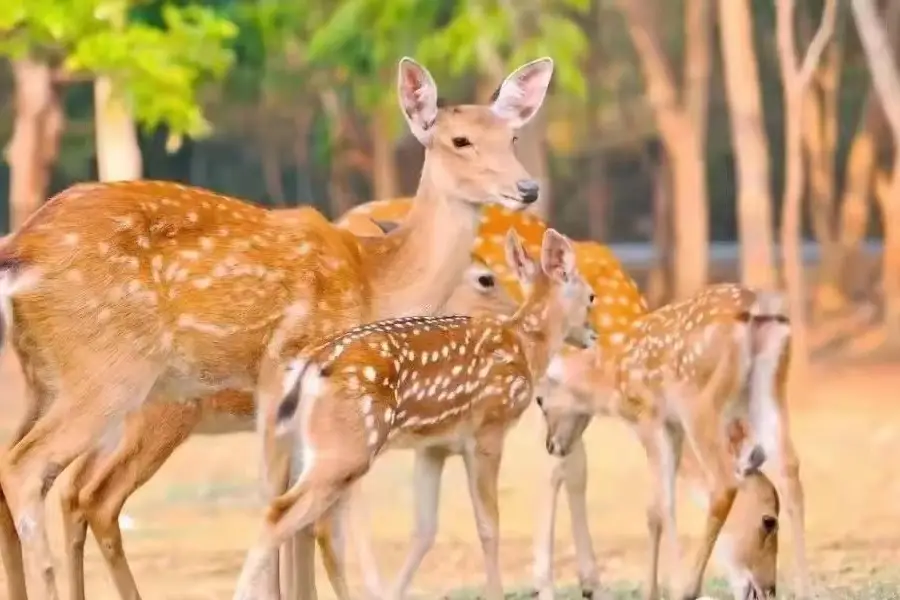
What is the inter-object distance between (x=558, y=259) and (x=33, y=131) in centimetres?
251

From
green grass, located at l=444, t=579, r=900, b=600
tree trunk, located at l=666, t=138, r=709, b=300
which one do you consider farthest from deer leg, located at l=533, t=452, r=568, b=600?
tree trunk, located at l=666, t=138, r=709, b=300

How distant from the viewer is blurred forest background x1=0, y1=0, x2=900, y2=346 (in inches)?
198

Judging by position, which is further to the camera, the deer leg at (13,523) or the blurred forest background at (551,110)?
the blurred forest background at (551,110)

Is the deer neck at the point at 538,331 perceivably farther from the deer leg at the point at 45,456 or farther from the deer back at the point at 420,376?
Answer: the deer leg at the point at 45,456

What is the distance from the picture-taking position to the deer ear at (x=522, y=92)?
310 cm

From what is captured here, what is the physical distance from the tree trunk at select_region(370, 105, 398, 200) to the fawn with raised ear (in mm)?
2030

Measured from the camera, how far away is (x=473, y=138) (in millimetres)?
3029

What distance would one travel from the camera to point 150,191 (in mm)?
2941

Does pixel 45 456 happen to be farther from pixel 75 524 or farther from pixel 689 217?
pixel 689 217

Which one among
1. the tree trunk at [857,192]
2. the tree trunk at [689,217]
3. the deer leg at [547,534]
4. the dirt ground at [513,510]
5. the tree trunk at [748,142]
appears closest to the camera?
the deer leg at [547,534]

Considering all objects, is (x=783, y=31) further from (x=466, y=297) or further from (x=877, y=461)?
(x=466, y=297)

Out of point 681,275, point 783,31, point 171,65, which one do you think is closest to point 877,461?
point 681,275

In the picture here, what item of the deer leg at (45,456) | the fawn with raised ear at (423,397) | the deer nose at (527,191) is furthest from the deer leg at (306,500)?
the deer nose at (527,191)

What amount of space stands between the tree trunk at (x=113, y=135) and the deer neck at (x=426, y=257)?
2065 millimetres
